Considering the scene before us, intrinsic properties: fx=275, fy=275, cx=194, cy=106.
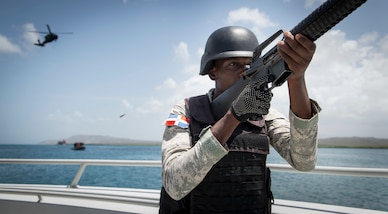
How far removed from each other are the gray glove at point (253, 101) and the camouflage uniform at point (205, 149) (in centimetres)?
15

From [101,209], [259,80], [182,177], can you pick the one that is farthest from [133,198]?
[259,80]

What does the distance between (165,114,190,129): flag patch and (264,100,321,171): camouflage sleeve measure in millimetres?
510

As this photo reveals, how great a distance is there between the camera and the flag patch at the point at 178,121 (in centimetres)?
138

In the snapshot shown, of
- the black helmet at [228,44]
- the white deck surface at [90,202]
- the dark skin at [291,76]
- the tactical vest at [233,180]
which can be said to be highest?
the black helmet at [228,44]

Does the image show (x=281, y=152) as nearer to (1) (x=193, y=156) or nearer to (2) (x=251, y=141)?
(2) (x=251, y=141)

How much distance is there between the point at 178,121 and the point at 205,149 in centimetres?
32

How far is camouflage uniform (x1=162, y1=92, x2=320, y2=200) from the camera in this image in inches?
44.1

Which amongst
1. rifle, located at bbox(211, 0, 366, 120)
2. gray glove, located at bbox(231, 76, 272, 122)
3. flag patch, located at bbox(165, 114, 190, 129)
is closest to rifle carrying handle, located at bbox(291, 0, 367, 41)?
rifle, located at bbox(211, 0, 366, 120)

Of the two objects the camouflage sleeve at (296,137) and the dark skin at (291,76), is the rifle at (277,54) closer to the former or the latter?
the dark skin at (291,76)

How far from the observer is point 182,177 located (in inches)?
44.8

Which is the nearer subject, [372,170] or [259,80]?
[259,80]

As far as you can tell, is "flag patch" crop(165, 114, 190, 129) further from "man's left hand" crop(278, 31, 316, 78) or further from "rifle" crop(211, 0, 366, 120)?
"man's left hand" crop(278, 31, 316, 78)

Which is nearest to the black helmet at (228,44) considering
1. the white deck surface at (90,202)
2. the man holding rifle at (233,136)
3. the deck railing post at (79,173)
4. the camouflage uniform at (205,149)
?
the man holding rifle at (233,136)

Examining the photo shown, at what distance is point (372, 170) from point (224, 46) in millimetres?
1474
